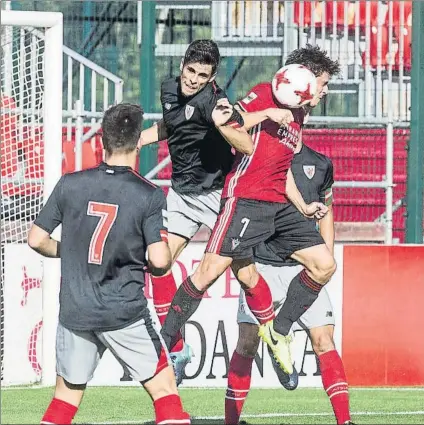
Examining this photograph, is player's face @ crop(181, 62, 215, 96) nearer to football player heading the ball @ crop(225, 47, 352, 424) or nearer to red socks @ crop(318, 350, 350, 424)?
football player heading the ball @ crop(225, 47, 352, 424)

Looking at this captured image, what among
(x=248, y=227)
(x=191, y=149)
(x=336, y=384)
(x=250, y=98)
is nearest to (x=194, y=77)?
(x=250, y=98)

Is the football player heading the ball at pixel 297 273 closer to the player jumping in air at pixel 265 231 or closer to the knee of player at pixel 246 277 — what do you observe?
the player jumping in air at pixel 265 231

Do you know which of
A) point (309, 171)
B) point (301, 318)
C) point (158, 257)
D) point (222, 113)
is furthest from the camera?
point (309, 171)

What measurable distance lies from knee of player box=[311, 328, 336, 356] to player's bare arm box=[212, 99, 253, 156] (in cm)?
134

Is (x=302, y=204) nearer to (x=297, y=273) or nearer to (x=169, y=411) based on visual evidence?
(x=297, y=273)

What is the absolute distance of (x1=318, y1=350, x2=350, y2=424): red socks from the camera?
→ 783cm

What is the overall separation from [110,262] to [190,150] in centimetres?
255

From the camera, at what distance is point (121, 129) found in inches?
240

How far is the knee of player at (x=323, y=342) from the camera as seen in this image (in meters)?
8.21

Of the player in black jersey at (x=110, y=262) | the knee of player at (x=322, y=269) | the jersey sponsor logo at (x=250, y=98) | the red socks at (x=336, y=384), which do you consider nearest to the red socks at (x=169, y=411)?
the player in black jersey at (x=110, y=262)

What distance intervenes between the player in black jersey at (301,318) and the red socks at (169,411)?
1.86 meters

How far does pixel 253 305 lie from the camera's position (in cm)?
823

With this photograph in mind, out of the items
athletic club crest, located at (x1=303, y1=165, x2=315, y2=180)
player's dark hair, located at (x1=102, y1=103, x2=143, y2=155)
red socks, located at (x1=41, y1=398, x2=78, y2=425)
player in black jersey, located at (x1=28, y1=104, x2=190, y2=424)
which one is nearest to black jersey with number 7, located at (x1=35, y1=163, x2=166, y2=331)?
player in black jersey, located at (x1=28, y1=104, x2=190, y2=424)

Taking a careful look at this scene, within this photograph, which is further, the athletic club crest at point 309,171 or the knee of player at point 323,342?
the athletic club crest at point 309,171
